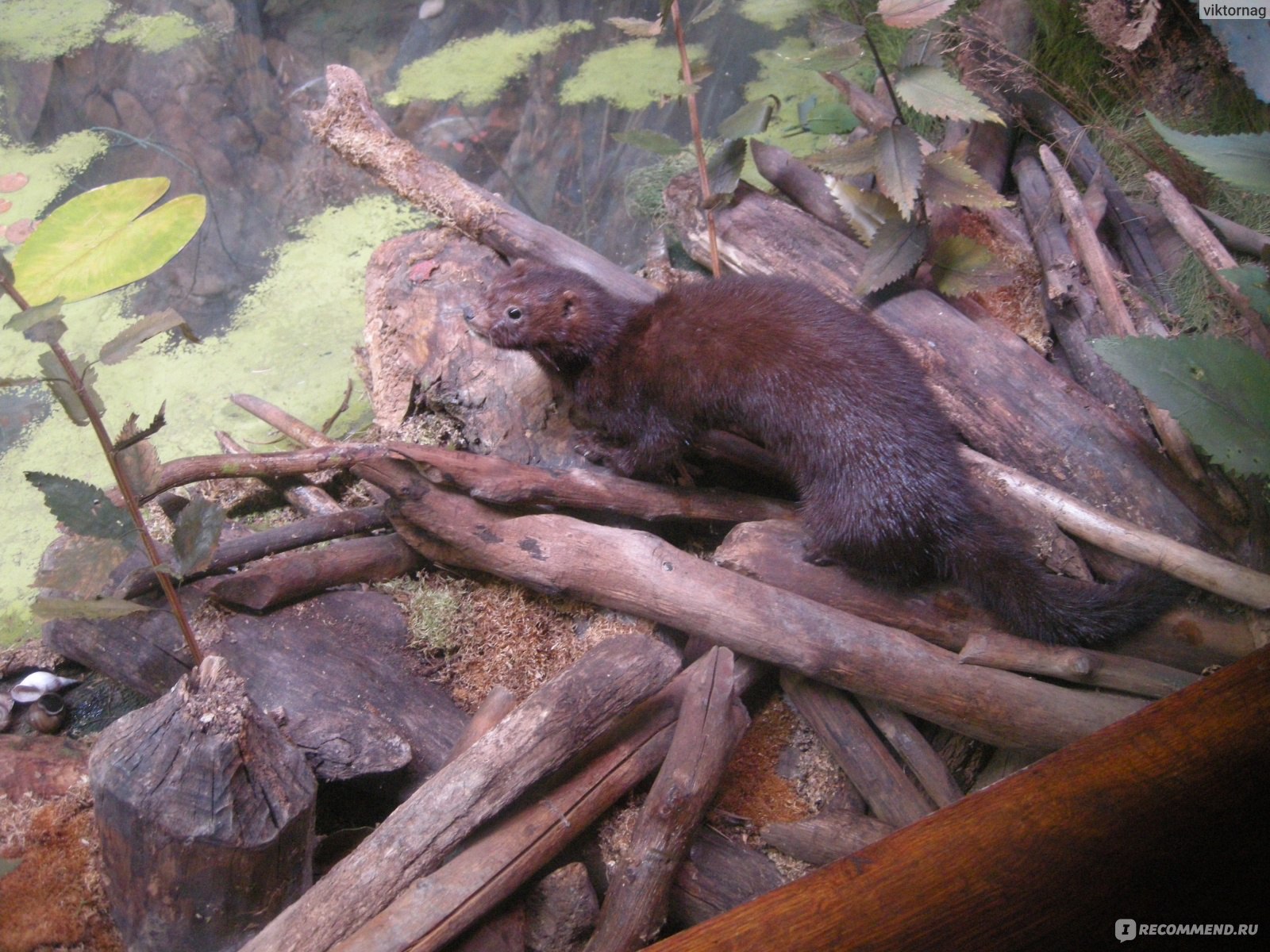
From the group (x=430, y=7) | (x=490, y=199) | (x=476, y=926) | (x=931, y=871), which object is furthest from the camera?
(x=430, y=7)

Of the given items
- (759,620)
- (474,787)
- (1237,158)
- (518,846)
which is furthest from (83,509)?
(1237,158)

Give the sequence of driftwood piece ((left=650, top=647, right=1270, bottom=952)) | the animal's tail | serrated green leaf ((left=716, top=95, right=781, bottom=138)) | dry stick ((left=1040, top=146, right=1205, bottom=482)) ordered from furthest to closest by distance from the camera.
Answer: serrated green leaf ((left=716, top=95, right=781, bottom=138)) < dry stick ((left=1040, top=146, right=1205, bottom=482)) < the animal's tail < driftwood piece ((left=650, top=647, right=1270, bottom=952))

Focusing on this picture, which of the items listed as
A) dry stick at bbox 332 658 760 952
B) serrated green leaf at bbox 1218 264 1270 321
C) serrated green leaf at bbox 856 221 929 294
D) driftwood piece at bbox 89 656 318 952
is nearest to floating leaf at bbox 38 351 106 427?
driftwood piece at bbox 89 656 318 952

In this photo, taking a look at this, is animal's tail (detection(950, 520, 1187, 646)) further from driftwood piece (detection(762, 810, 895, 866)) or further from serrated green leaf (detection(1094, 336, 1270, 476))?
driftwood piece (detection(762, 810, 895, 866))

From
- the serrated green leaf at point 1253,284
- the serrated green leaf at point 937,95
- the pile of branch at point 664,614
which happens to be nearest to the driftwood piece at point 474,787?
the pile of branch at point 664,614

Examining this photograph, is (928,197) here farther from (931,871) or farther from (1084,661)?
(931,871)

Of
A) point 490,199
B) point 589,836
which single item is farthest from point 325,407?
point 589,836
